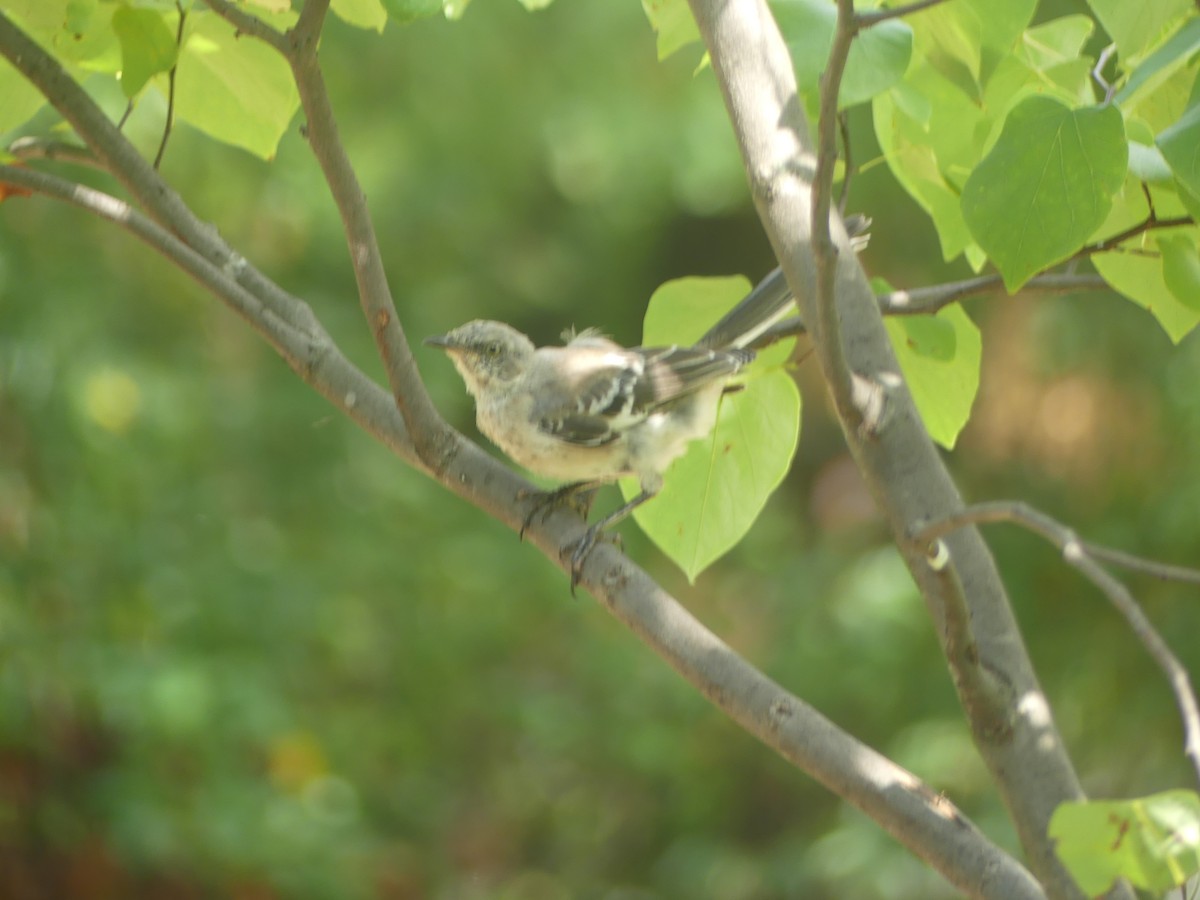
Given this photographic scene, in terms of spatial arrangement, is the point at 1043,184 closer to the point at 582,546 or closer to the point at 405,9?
the point at 405,9

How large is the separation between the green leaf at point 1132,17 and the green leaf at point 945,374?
501 millimetres

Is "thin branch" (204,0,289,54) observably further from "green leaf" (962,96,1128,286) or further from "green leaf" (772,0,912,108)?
"green leaf" (962,96,1128,286)

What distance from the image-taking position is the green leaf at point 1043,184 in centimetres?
117

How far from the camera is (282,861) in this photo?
395cm

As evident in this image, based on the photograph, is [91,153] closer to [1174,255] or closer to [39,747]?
[1174,255]

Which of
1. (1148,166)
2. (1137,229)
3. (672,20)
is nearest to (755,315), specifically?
(672,20)

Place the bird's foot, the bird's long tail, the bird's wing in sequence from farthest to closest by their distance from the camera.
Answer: the bird's wing, the bird's long tail, the bird's foot

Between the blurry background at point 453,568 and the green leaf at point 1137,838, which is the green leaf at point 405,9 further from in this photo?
the blurry background at point 453,568

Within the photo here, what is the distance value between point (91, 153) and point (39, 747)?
103 inches

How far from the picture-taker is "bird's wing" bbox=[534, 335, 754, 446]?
2.37 metres

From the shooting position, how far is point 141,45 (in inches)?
57.2

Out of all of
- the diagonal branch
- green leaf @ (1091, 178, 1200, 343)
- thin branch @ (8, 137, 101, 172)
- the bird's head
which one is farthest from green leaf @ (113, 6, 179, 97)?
the bird's head

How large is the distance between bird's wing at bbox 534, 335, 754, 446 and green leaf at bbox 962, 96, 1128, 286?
100 cm

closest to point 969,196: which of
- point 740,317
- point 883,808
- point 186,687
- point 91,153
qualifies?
point 883,808
